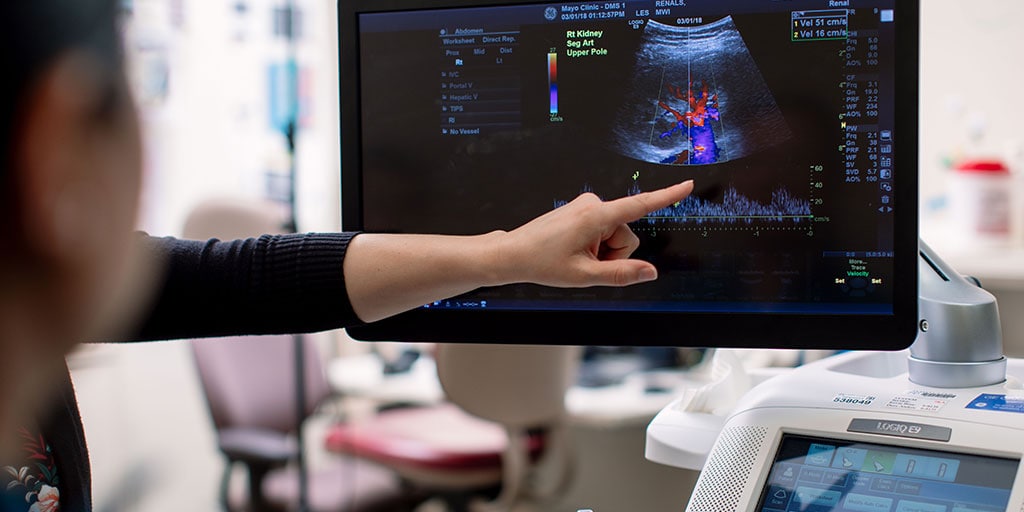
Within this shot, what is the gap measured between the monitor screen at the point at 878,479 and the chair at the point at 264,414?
164 cm

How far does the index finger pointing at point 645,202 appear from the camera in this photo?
0.82 m

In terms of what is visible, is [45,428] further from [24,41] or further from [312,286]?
[24,41]

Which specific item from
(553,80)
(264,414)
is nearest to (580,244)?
(553,80)

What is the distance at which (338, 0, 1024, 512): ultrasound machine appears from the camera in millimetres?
824

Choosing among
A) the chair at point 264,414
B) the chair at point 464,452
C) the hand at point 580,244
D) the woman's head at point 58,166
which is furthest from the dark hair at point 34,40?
the chair at point 264,414

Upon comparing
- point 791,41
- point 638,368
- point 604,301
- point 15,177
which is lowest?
point 638,368

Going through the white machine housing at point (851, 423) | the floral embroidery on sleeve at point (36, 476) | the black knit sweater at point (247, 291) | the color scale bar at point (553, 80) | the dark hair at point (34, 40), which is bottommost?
the floral embroidery on sleeve at point (36, 476)

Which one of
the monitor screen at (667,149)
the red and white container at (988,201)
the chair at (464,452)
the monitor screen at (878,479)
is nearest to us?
the monitor screen at (878,479)

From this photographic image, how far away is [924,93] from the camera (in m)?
2.45

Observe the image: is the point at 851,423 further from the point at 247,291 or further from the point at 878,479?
the point at 247,291

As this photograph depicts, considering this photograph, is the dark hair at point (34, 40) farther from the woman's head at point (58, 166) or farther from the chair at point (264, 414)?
the chair at point (264, 414)

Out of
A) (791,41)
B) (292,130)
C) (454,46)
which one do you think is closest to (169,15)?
(292,130)

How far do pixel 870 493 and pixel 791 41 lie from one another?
0.41m

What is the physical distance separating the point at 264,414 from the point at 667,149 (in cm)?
192
